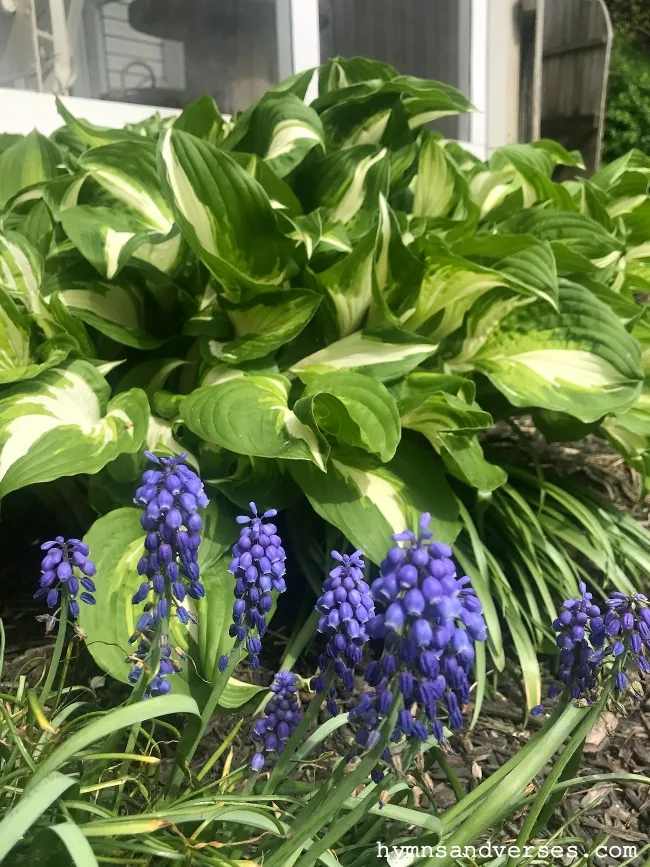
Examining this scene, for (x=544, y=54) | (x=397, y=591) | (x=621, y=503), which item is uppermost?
(x=544, y=54)

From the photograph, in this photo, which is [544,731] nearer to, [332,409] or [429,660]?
[429,660]

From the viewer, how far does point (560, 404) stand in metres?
1.28

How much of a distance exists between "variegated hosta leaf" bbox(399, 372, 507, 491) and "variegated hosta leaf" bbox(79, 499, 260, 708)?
44 cm

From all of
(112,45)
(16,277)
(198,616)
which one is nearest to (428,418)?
(198,616)

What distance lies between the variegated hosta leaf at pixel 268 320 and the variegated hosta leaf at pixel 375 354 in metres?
0.10

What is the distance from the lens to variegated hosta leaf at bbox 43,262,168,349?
4.62 ft

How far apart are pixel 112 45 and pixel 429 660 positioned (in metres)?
2.62

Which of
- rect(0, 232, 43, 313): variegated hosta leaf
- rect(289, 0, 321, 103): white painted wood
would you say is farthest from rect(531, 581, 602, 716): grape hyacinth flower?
rect(289, 0, 321, 103): white painted wood

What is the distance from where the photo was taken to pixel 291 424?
43.4 inches

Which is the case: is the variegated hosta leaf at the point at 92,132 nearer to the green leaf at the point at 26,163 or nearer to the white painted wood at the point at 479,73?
the green leaf at the point at 26,163

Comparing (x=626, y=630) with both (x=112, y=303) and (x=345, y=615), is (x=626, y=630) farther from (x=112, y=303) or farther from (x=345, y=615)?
(x=112, y=303)

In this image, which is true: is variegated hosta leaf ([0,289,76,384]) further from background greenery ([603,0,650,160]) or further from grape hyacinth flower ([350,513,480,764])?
background greenery ([603,0,650,160])

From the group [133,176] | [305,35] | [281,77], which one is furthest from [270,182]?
[305,35]

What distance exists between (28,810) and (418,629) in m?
0.31
